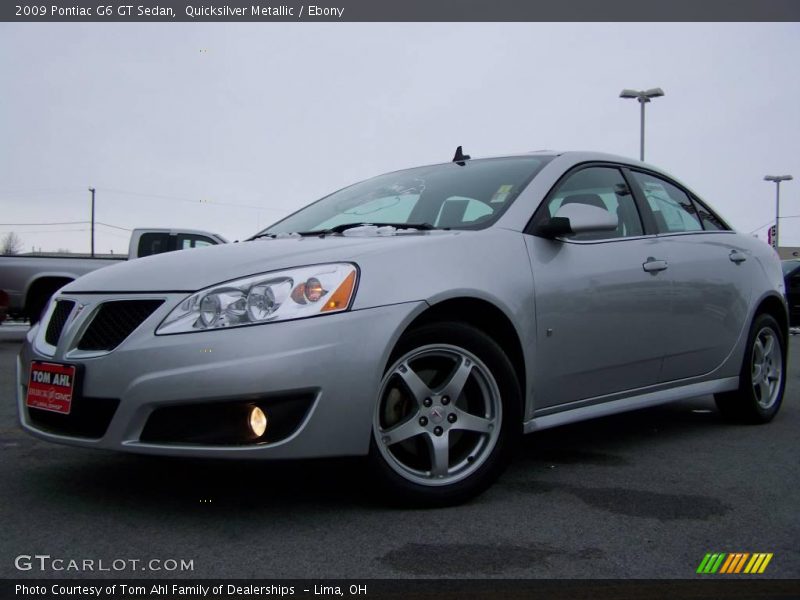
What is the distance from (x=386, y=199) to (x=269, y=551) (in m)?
2.21

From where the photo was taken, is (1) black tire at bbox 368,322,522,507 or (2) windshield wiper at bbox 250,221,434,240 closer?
(1) black tire at bbox 368,322,522,507

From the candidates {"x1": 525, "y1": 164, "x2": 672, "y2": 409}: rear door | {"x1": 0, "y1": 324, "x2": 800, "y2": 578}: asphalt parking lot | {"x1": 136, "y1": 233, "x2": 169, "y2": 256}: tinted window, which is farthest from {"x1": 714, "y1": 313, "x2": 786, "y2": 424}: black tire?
{"x1": 136, "y1": 233, "x2": 169, "y2": 256}: tinted window

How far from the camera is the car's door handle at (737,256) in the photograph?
5125 mm

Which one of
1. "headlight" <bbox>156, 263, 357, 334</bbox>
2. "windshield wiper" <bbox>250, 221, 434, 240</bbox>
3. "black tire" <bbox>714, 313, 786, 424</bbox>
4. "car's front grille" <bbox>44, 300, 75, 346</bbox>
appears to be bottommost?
"black tire" <bbox>714, 313, 786, 424</bbox>

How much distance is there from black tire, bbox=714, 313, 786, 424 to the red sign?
391cm

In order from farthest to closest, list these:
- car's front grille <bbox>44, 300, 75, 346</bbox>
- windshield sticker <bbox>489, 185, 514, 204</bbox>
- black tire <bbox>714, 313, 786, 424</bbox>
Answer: black tire <bbox>714, 313, 786, 424</bbox>, windshield sticker <bbox>489, 185, 514, 204</bbox>, car's front grille <bbox>44, 300, 75, 346</bbox>

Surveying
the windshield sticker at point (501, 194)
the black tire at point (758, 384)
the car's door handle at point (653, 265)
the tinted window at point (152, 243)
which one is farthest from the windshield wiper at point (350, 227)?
the tinted window at point (152, 243)

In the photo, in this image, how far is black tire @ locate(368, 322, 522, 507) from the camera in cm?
317

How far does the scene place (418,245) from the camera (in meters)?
3.36

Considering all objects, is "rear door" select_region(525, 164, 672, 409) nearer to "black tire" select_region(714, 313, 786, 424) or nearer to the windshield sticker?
the windshield sticker

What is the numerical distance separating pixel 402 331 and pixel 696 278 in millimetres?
2266

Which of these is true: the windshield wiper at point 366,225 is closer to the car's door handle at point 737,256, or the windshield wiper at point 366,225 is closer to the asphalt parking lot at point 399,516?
the asphalt parking lot at point 399,516

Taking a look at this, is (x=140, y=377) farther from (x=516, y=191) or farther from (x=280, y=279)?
(x=516, y=191)

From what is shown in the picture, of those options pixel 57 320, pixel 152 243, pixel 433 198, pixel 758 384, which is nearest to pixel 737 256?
pixel 758 384
